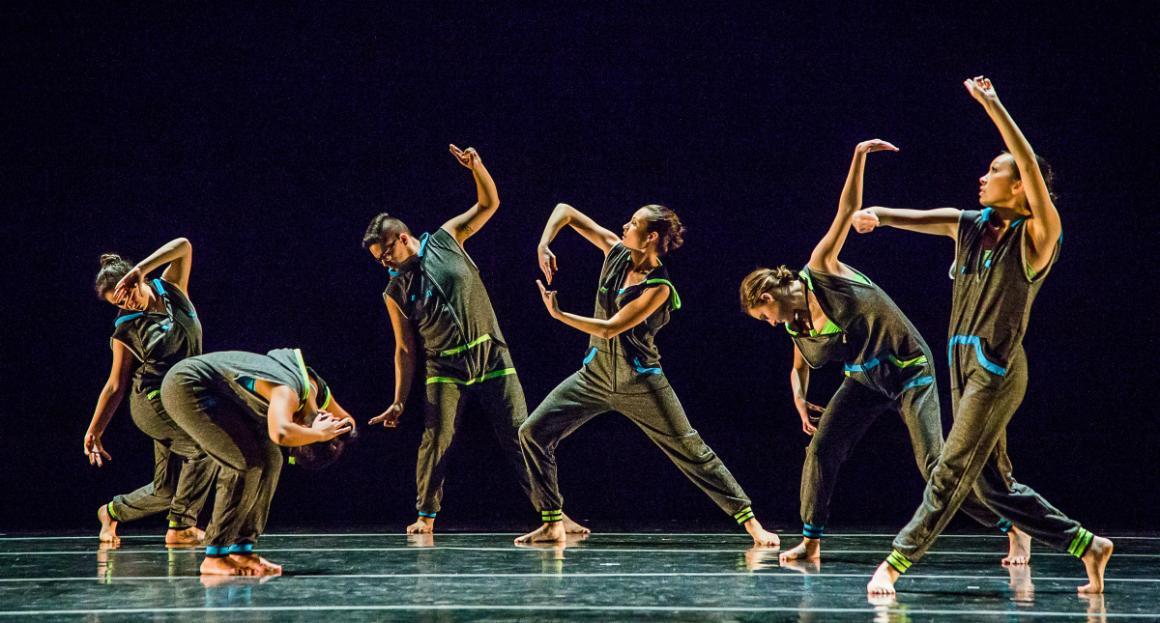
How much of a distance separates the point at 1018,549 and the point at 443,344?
8.96 feet

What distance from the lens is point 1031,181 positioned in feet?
10.8

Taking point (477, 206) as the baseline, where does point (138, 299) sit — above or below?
below

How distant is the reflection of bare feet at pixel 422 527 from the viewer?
5.54m

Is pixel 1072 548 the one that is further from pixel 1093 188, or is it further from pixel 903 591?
pixel 1093 188

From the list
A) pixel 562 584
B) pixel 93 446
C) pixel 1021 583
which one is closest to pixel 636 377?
pixel 562 584

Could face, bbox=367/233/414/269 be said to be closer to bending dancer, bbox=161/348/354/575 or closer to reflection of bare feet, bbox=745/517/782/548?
bending dancer, bbox=161/348/354/575

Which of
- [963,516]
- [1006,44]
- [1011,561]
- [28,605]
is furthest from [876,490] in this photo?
[28,605]

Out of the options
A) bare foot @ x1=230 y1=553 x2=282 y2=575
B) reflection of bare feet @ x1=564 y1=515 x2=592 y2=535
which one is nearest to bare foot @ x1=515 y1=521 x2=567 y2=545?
reflection of bare feet @ x1=564 y1=515 x2=592 y2=535

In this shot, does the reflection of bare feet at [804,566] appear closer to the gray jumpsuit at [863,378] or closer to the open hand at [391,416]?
the gray jumpsuit at [863,378]

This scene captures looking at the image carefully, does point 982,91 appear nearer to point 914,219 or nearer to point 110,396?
point 914,219

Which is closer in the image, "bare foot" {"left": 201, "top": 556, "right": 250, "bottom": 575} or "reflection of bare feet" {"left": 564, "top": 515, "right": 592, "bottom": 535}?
"bare foot" {"left": 201, "top": 556, "right": 250, "bottom": 575}

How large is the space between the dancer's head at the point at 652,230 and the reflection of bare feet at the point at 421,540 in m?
1.55

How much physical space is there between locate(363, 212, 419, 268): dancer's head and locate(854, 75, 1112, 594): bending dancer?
9.50 ft

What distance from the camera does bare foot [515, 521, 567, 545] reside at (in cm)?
514
